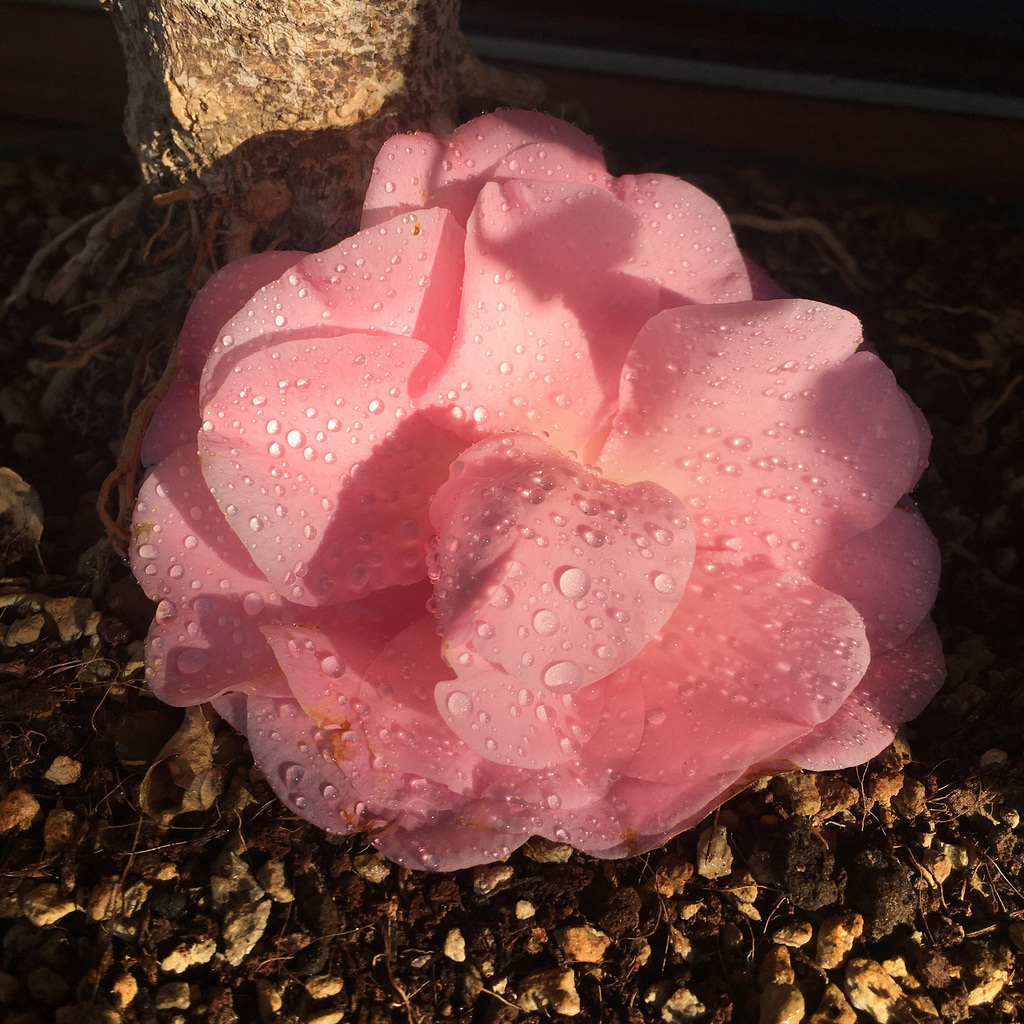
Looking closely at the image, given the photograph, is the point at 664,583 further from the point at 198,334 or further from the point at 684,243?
the point at 198,334

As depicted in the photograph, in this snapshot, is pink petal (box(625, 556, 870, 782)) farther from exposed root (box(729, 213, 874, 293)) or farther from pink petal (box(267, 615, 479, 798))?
exposed root (box(729, 213, 874, 293))

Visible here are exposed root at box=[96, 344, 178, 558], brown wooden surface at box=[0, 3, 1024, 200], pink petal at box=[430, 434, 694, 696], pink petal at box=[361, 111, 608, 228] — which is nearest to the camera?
pink petal at box=[430, 434, 694, 696]

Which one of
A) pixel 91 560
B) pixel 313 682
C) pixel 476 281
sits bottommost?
pixel 91 560

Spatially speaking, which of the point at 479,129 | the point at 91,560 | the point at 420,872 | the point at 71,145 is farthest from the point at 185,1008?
the point at 71,145

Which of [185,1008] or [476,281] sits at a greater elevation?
[476,281]

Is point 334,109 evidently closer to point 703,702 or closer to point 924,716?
point 703,702

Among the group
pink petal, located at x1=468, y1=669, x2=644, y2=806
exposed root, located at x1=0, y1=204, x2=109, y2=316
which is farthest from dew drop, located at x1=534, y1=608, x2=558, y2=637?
exposed root, located at x1=0, y1=204, x2=109, y2=316

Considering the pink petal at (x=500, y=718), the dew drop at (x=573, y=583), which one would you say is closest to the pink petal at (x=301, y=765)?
the pink petal at (x=500, y=718)
